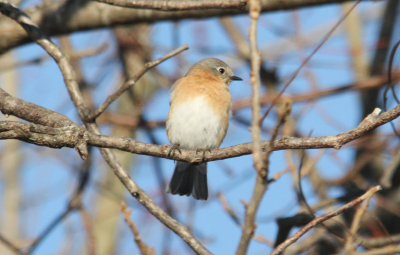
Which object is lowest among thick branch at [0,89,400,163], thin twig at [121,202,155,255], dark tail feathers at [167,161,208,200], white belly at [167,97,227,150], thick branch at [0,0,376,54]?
thin twig at [121,202,155,255]

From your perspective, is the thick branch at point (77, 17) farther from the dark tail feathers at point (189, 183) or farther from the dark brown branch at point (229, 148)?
the dark brown branch at point (229, 148)

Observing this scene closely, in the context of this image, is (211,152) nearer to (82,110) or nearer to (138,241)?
(138,241)

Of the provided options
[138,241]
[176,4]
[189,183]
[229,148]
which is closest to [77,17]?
[189,183]

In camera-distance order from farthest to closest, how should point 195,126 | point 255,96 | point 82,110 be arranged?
1. point 195,126
2. point 82,110
3. point 255,96

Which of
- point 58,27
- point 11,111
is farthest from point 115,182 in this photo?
point 11,111

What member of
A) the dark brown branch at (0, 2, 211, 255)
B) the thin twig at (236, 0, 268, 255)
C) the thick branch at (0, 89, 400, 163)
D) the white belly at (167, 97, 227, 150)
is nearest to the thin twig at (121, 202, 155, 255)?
the dark brown branch at (0, 2, 211, 255)

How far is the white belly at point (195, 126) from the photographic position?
5.00 metres

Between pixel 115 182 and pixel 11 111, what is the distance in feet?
20.2

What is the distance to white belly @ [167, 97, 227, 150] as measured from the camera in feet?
16.4

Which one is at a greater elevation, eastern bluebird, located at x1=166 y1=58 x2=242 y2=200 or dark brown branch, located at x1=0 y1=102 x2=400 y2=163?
eastern bluebird, located at x1=166 y1=58 x2=242 y2=200

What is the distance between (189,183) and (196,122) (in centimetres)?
65

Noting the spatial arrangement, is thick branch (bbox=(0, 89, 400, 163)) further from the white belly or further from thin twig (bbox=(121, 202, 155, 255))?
the white belly

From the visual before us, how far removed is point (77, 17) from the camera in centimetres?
516

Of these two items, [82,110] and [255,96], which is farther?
[82,110]
